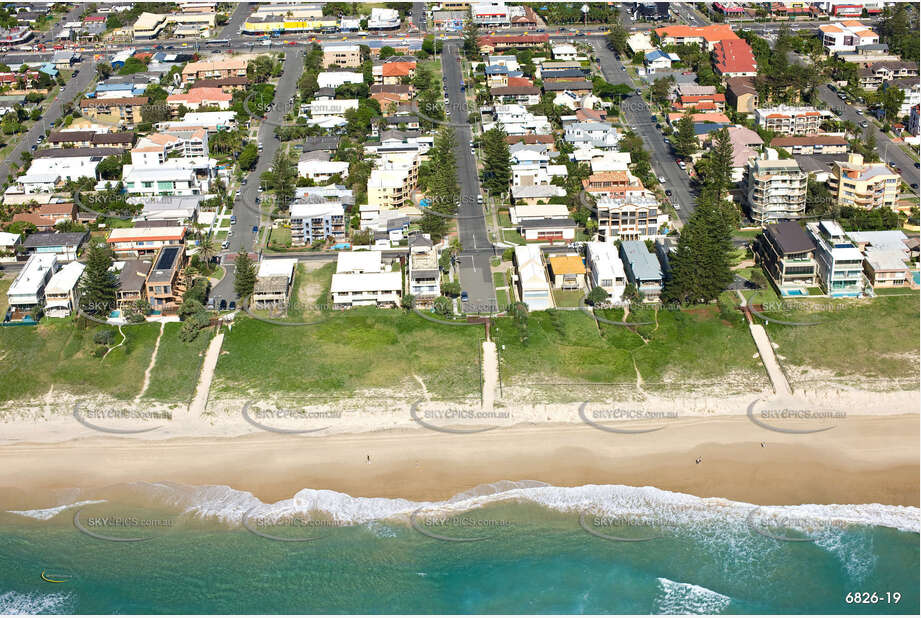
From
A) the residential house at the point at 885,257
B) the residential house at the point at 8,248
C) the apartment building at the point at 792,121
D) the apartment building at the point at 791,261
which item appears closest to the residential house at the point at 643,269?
the apartment building at the point at 791,261

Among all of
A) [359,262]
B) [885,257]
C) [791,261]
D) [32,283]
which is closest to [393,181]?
[359,262]

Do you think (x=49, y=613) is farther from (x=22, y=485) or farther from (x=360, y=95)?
(x=360, y=95)

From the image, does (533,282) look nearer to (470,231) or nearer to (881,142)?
(470,231)

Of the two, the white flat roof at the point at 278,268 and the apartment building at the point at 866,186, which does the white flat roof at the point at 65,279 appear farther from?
the apartment building at the point at 866,186

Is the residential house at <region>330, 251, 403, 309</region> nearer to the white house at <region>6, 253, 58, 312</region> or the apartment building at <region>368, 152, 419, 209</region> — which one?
the apartment building at <region>368, 152, 419, 209</region>

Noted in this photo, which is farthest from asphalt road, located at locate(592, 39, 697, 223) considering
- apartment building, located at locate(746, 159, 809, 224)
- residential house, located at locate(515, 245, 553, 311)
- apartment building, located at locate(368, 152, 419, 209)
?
apartment building, located at locate(368, 152, 419, 209)


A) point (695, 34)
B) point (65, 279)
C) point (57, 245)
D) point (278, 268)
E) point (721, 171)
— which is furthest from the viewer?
point (695, 34)

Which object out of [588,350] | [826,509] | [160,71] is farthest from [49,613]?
[160,71]
